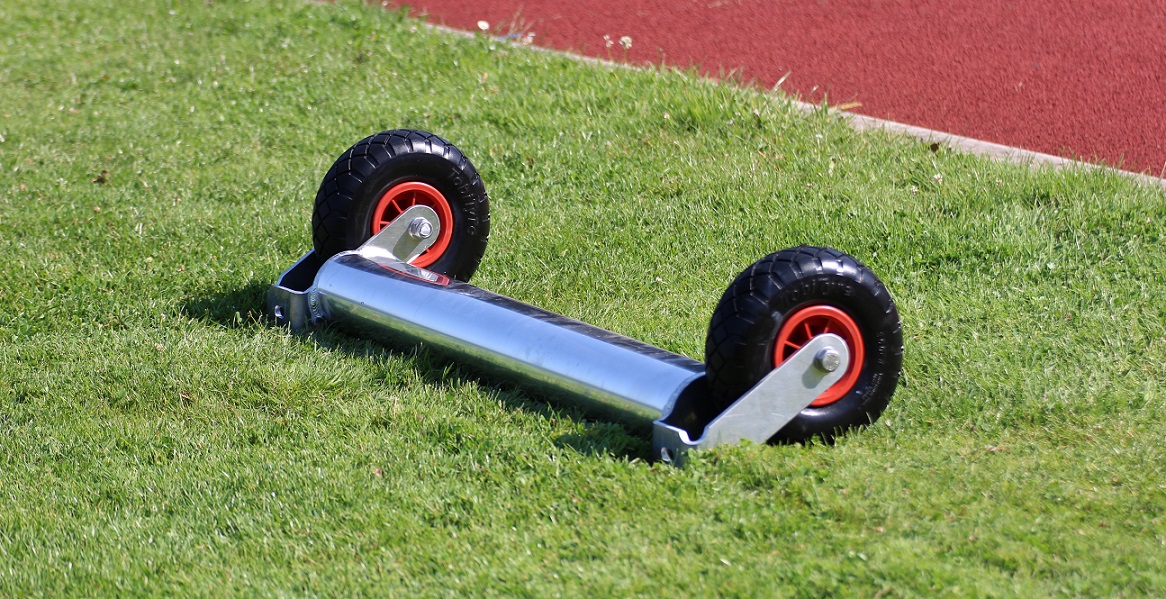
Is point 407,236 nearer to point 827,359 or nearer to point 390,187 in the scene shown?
point 390,187

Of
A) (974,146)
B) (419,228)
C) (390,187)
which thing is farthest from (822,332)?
(974,146)

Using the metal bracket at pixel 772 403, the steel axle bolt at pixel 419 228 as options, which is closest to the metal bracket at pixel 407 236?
the steel axle bolt at pixel 419 228

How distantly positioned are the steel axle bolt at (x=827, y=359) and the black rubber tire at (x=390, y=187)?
188cm

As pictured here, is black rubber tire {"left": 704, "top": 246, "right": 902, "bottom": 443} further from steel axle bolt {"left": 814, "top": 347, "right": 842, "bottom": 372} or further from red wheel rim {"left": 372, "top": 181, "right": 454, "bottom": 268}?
red wheel rim {"left": 372, "top": 181, "right": 454, "bottom": 268}

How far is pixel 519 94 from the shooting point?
7.29 metres

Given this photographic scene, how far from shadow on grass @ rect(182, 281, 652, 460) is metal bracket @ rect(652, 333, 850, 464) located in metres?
A: 0.19

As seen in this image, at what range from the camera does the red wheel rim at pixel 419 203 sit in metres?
4.83

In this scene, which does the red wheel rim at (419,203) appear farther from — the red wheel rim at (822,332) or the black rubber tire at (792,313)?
the red wheel rim at (822,332)

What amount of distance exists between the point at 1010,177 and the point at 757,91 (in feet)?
5.87

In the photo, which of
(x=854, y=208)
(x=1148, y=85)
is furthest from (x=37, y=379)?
(x=1148, y=85)

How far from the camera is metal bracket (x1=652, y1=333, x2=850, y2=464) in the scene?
3.55 m

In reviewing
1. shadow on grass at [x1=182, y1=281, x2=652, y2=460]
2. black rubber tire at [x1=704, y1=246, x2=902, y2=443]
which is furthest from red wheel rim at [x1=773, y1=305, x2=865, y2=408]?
shadow on grass at [x1=182, y1=281, x2=652, y2=460]

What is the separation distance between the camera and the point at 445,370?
436cm

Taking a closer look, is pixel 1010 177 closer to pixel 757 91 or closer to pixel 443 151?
pixel 757 91
